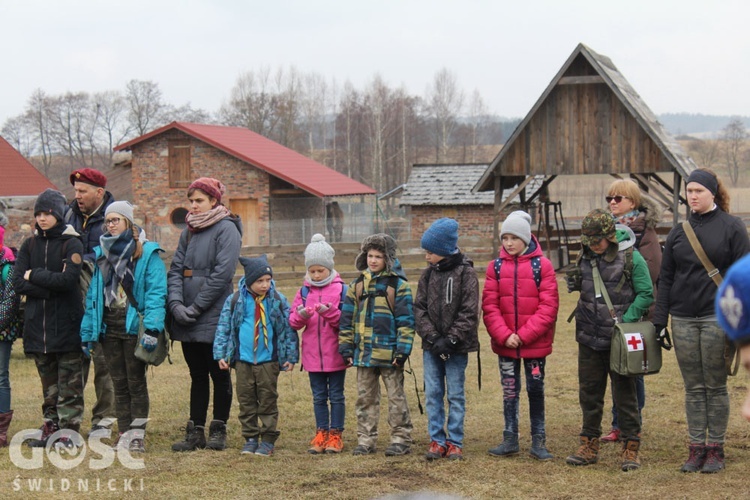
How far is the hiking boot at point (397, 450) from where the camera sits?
21.1 ft

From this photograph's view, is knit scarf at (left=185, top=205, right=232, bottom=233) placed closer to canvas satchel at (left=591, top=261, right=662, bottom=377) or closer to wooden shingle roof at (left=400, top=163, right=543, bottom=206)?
canvas satchel at (left=591, top=261, right=662, bottom=377)

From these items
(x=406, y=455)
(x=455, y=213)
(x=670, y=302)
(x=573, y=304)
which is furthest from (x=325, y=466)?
(x=455, y=213)

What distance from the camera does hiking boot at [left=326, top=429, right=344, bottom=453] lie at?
21.6 ft

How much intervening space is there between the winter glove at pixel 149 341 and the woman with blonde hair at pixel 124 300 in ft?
0.24

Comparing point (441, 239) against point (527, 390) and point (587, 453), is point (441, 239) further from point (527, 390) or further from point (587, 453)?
point (587, 453)

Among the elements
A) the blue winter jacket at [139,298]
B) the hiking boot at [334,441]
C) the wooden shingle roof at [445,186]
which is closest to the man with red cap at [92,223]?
the blue winter jacket at [139,298]

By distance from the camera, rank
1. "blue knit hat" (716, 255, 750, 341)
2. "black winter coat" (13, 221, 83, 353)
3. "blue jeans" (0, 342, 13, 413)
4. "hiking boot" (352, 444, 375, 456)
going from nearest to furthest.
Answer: "blue knit hat" (716, 255, 750, 341)
"hiking boot" (352, 444, 375, 456)
"black winter coat" (13, 221, 83, 353)
"blue jeans" (0, 342, 13, 413)

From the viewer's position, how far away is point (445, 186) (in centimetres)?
3266

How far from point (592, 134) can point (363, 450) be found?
1416 cm

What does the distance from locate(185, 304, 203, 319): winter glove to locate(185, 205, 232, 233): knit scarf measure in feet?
1.91

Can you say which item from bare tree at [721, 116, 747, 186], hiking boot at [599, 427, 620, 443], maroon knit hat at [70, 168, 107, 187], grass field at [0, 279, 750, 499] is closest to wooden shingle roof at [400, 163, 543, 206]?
grass field at [0, 279, 750, 499]

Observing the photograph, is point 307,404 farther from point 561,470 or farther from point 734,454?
point 734,454

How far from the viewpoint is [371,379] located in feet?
21.6

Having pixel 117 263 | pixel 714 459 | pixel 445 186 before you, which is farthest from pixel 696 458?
pixel 445 186
